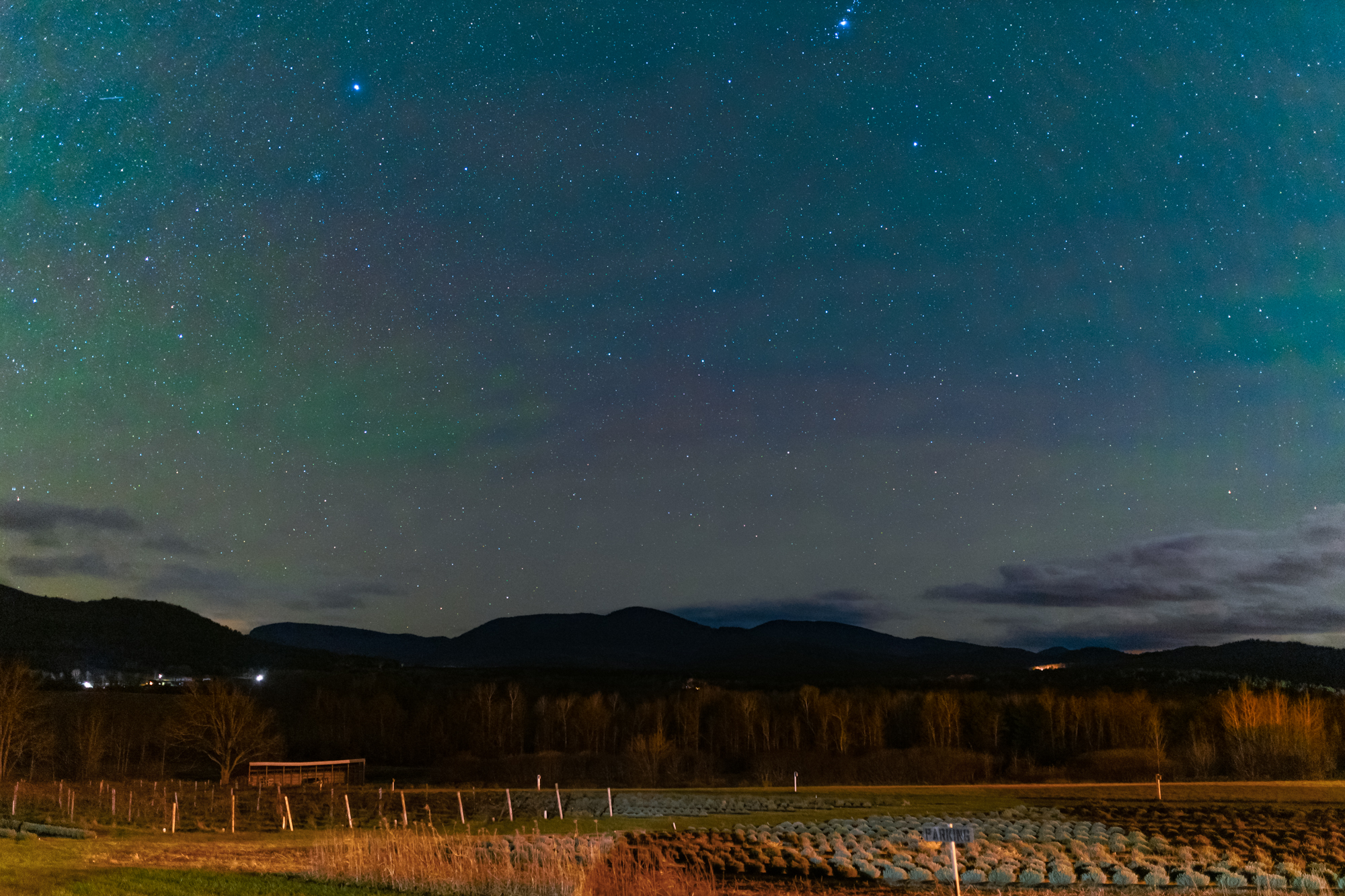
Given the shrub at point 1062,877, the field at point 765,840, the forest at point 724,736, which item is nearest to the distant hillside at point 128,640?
the forest at point 724,736

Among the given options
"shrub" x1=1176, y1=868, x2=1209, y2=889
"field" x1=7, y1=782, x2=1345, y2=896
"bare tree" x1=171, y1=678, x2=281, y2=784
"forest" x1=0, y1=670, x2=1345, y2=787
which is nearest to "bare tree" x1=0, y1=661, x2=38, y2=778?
"forest" x1=0, y1=670, x2=1345, y2=787

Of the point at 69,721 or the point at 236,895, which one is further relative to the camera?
the point at 69,721

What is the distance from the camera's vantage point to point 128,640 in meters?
175

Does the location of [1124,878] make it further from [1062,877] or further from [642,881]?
[642,881]

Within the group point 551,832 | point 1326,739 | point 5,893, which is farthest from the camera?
point 1326,739

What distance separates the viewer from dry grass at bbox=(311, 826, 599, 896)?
19641 mm

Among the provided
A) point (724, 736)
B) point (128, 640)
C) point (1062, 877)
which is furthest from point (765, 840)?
point (128, 640)

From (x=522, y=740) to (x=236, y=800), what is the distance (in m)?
49.6

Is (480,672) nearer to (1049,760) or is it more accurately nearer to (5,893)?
(1049,760)

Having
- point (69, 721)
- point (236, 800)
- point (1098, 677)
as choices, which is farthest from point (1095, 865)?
point (1098, 677)

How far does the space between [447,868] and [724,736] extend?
78.3m

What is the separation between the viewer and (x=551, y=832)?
108ft

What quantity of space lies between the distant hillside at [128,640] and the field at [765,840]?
425ft

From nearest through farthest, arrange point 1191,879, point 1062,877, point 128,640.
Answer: point 1191,879 < point 1062,877 < point 128,640
